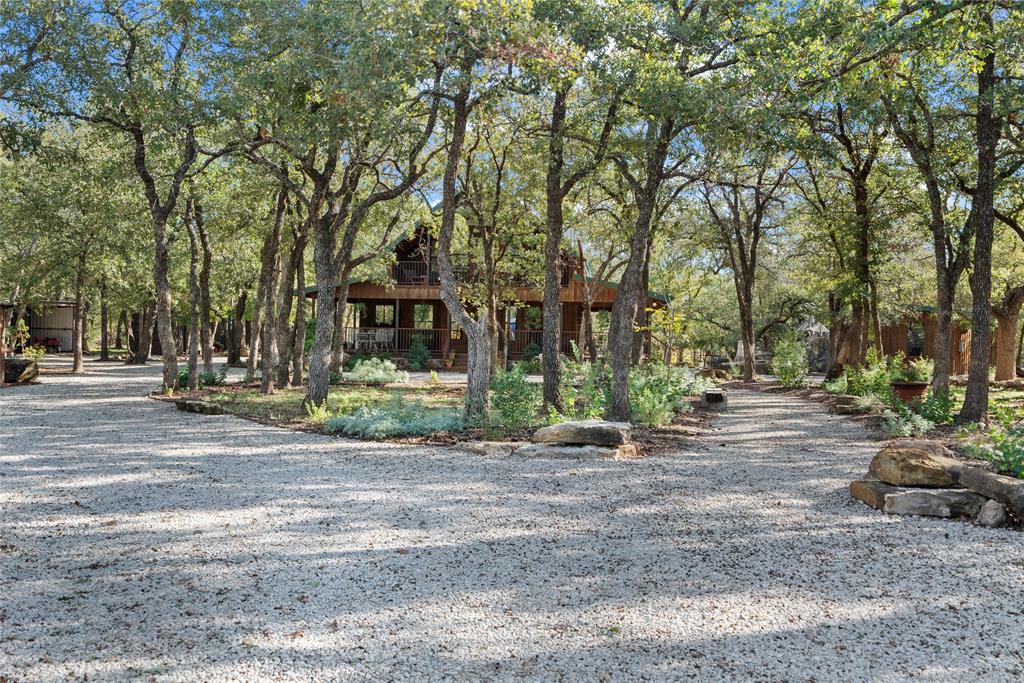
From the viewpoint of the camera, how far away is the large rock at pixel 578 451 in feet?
26.6

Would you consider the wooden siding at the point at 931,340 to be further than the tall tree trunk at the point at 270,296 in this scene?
Yes

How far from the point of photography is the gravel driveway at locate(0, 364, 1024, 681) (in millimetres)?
3217

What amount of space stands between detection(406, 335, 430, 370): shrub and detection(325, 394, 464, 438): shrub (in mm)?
16284

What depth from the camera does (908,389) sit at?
45.2ft

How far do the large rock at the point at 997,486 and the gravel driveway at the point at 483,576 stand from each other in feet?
1.08

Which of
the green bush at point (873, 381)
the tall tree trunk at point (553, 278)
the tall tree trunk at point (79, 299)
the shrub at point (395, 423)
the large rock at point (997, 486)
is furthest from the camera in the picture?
the tall tree trunk at point (79, 299)

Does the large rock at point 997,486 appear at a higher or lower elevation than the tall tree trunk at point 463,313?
lower

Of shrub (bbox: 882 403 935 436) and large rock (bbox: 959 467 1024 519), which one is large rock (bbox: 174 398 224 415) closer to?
shrub (bbox: 882 403 935 436)

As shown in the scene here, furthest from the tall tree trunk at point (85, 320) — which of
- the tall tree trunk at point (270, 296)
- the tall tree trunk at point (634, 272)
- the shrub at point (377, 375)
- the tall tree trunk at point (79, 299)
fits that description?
the tall tree trunk at point (634, 272)

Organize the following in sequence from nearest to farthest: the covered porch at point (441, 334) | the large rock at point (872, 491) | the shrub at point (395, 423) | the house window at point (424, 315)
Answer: the large rock at point (872, 491) → the shrub at point (395, 423) → the covered porch at point (441, 334) → the house window at point (424, 315)

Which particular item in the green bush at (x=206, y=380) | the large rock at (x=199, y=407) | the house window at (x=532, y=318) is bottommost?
the large rock at (x=199, y=407)

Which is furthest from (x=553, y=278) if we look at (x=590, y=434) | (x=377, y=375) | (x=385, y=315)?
(x=385, y=315)

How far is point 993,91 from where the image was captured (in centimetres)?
896

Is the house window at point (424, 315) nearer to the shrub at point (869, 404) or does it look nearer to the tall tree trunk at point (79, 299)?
the tall tree trunk at point (79, 299)
